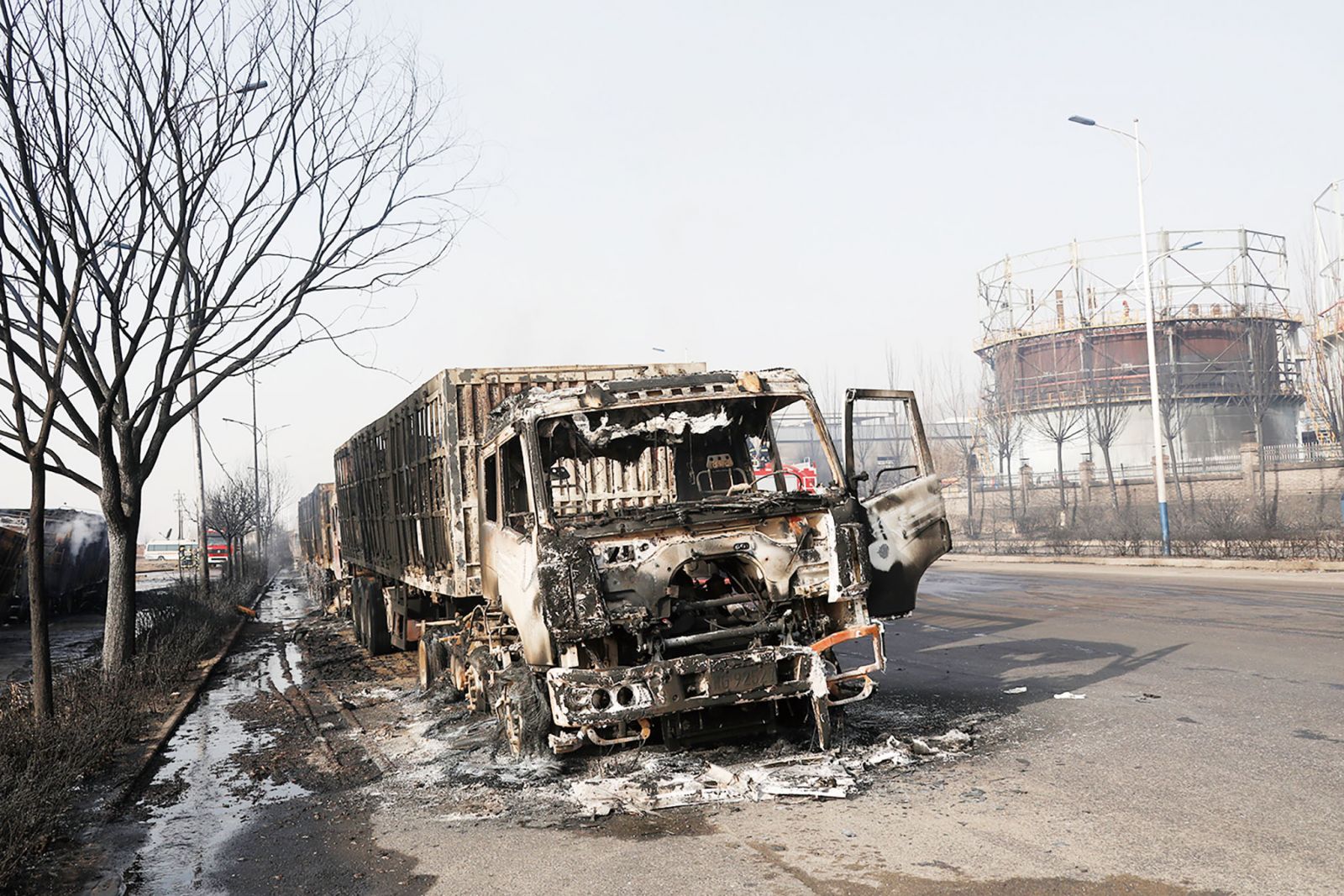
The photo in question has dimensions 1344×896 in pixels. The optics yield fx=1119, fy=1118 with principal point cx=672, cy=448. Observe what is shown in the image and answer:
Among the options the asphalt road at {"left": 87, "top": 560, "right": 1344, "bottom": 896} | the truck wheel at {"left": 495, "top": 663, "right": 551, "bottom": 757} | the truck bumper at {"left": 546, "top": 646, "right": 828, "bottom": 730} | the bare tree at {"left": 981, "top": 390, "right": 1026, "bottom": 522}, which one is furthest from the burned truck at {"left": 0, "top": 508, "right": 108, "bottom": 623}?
the bare tree at {"left": 981, "top": 390, "right": 1026, "bottom": 522}

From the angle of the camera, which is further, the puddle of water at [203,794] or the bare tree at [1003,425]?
the bare tree at [1003,425]

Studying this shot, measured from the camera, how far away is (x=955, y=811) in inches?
239

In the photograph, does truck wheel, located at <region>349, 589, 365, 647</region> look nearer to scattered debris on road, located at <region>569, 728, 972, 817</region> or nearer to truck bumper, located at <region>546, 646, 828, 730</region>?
scattered debris on road, located at <region>569, 728, 972, 817</region>

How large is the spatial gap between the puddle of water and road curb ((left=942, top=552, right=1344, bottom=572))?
62.5 ft

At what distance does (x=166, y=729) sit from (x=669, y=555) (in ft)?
20.2

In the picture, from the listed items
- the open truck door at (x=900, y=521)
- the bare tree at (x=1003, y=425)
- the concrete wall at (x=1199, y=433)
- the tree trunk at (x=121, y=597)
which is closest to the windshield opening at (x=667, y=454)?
the open truck door at (x=900, y=521)

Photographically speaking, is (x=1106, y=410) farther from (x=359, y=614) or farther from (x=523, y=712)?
(x=523, y=712)

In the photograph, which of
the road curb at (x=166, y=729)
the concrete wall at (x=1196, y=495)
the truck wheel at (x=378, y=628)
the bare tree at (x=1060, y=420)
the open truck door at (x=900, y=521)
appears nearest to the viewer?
the open truck door at (x=900, y=521)


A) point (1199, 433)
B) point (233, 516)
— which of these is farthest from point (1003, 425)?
point (233, 516)

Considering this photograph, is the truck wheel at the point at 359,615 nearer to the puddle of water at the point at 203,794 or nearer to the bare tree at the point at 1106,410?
the puddle of water at the point at 203,794

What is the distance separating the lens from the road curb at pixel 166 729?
7966 millimetres

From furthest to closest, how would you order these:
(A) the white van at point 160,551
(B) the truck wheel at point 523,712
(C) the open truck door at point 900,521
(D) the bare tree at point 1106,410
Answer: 1. (A) the white van at point 160,551
2. (D) the bare tree at point 1106,410
3. (C) the open truck door at point 900,521
4. (B) the truck wheel at point 523,712

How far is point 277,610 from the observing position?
30.1 metres

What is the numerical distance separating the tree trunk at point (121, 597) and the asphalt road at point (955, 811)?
2871 millimetres
